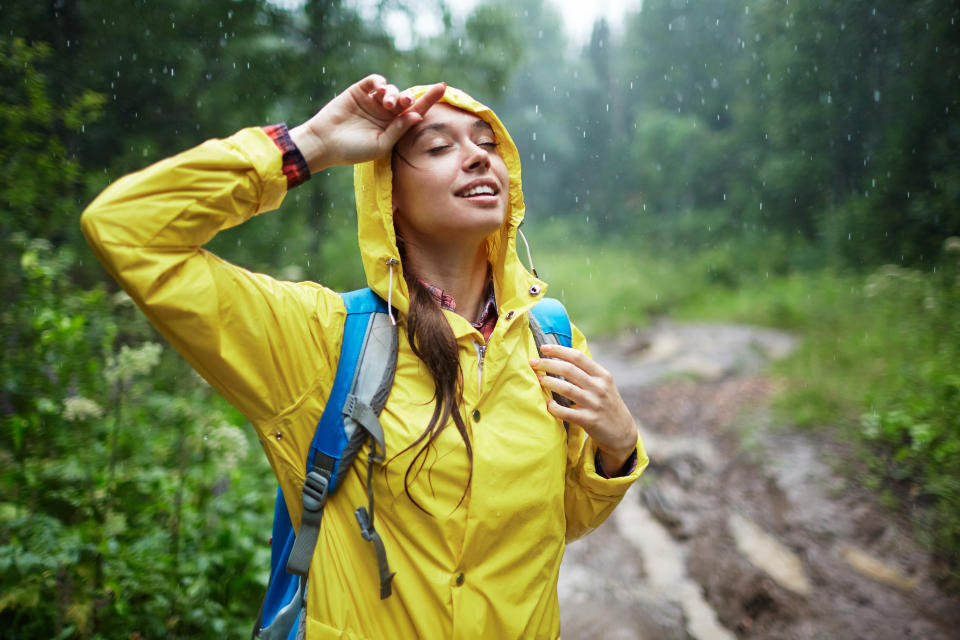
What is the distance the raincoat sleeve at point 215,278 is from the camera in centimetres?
129

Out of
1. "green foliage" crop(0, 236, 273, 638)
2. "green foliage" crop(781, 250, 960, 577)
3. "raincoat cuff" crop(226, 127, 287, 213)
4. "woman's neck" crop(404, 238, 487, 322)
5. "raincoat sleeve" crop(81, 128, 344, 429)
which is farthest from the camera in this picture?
"green foliage" crop(781, 250, 960, 577)

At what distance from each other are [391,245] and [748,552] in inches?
161

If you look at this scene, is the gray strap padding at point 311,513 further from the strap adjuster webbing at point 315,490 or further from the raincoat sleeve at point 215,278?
the raincoat sleeve at point 215,278

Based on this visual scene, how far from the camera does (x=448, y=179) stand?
5.73ft

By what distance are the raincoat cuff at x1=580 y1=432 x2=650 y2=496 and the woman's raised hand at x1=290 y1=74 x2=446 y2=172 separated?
109 centimetres

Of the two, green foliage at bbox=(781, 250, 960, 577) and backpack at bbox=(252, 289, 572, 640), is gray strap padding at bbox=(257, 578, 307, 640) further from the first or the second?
green foliage at bbox=(781, 250, 960, 577)

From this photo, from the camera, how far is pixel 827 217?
52.3 feet

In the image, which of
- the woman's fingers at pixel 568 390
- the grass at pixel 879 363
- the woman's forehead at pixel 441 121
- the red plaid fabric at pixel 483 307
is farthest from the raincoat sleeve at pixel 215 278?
the grass at pixel 879 363

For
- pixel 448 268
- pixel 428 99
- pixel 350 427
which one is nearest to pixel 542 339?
pixel 448 268

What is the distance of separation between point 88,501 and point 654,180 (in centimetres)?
3056

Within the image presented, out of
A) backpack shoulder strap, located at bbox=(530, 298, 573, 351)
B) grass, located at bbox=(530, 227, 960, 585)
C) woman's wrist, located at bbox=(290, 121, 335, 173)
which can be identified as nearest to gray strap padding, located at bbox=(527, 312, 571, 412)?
backpack shoulder strap, located at bbox=(530, 298, 573, 351)

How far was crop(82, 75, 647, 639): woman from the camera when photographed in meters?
1.37

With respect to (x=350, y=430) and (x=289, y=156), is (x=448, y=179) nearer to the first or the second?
(x=289, y=156)

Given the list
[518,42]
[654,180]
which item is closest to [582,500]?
[518,42]
